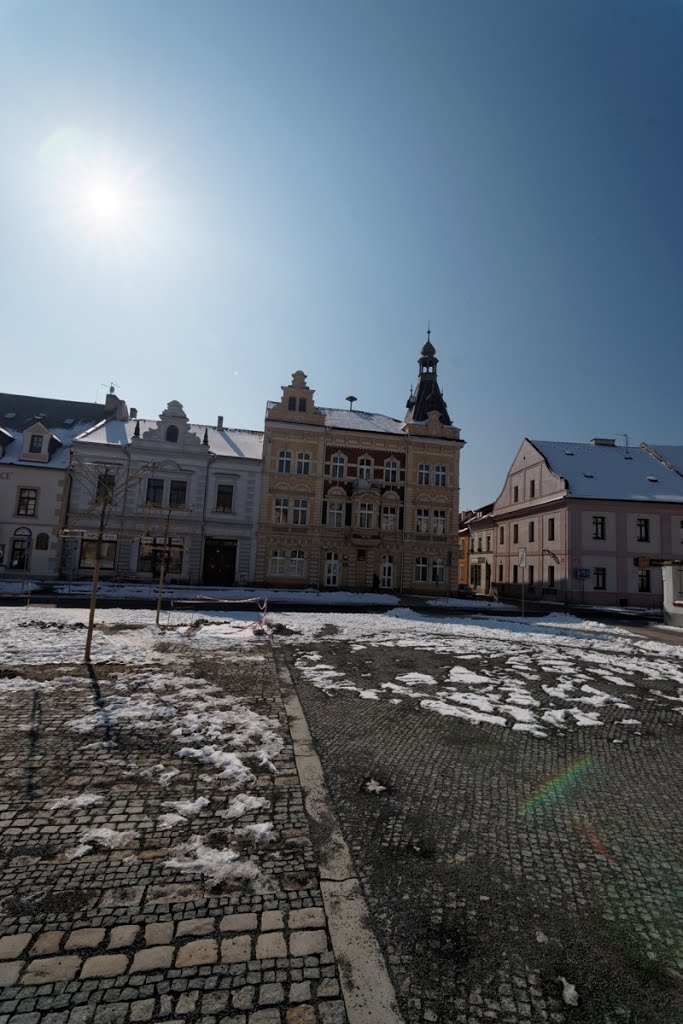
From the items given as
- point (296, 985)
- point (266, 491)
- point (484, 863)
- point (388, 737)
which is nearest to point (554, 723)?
point (388, 737)

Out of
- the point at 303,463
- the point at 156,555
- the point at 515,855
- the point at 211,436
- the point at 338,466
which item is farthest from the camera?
the point at 211,436

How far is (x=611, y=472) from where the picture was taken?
3844cm

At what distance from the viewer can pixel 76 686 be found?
793cm

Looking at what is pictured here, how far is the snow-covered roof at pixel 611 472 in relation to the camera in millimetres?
36250

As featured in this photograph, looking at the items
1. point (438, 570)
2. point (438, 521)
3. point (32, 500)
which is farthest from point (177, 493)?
point (438, 570)

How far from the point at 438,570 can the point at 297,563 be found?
10706 mm

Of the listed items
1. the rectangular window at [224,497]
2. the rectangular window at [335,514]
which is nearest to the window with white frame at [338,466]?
the rectangular window at [335,514]

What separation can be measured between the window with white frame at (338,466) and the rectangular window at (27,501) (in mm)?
20181

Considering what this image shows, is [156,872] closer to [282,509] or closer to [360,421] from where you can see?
[282,509]

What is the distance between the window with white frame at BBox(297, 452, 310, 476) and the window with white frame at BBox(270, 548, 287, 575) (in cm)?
601

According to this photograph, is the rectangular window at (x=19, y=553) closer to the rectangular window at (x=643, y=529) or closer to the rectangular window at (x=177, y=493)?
the rectangular window at (x=177, y=493)

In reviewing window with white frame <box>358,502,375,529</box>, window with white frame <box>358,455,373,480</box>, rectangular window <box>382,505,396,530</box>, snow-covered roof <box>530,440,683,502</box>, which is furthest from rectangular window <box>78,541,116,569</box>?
snow-covered roof <box>530,440,683,502</box>

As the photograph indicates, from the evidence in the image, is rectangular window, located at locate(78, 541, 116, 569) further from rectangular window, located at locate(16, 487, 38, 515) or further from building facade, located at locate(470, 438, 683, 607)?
building facade, located at locate(470, 438, 683, 607)

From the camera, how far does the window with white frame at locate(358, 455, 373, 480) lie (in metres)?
37.4
